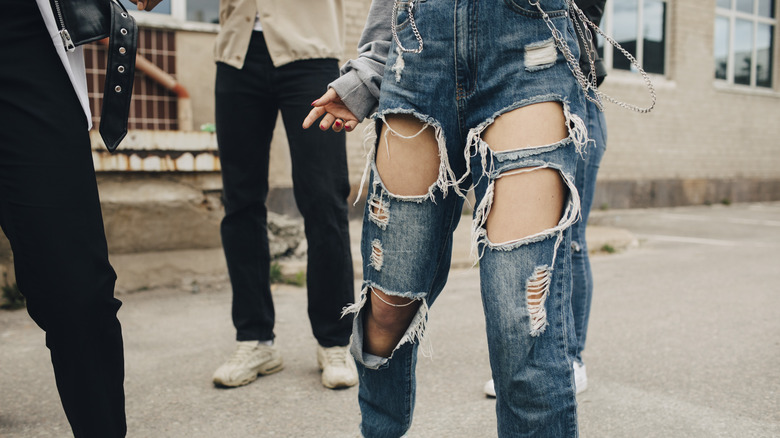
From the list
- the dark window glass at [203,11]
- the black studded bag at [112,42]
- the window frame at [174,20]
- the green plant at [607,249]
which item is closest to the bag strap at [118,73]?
the black studded bag at [112,42]

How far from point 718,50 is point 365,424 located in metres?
12.6

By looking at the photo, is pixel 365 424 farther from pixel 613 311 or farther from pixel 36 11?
pixel 613 311

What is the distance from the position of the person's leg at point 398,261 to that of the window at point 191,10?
5.39 m

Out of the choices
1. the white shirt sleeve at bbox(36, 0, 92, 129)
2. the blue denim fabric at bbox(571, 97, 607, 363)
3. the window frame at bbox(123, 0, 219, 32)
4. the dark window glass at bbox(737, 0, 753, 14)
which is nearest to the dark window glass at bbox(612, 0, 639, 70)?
the dark window glass at bbox(737, 0, 753, 14)

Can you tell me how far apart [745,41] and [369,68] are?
13.3 m

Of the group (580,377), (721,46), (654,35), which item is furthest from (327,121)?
(721,46)

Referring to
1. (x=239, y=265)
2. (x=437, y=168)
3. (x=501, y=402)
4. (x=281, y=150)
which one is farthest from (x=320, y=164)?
(x=281, y=150)

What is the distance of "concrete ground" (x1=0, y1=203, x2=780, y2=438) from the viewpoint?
230 cm

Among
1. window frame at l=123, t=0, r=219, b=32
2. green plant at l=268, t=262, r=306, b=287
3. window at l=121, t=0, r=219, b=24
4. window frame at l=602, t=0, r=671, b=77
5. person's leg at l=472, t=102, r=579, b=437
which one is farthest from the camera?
window frame at l=602, t=0, r=671, b=77

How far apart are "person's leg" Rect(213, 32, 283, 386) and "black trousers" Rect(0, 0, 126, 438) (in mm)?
1099

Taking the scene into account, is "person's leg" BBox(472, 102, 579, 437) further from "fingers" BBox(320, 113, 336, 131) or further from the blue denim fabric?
the blue denim fabric

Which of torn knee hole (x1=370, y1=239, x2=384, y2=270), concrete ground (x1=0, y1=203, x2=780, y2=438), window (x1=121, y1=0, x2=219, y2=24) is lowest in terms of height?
concrete ground (x1=0, y1=203, x2=780, y2=438)

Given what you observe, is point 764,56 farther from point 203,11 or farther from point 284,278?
point 284,278

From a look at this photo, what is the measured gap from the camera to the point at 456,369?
114 inches
